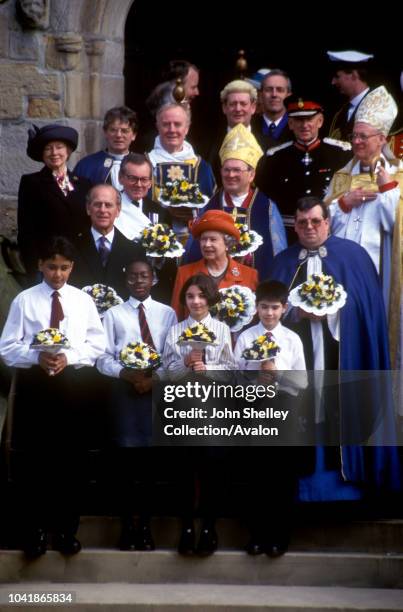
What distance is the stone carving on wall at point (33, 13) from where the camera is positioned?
11.2 metres

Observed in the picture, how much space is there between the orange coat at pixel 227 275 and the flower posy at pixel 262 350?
0.40 metres

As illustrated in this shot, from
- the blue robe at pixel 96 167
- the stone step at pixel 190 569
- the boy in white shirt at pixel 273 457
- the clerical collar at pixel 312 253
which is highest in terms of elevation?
the blue robe at pixel 96 167

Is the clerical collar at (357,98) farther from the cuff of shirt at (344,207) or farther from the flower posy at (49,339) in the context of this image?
the flower posy at (49,339)

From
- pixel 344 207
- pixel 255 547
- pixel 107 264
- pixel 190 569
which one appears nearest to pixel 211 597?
pixel 190 569

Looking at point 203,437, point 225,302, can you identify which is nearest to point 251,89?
point 225,302

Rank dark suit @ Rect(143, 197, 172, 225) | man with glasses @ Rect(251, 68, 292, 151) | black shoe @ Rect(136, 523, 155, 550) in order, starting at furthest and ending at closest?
1. man with glasses @ Rect(251, 68, 292, 151)
2. dark suit @ Rect(143, 197, 172, 225)
3. black shoe @ Rect(136, 523, 155, 550)

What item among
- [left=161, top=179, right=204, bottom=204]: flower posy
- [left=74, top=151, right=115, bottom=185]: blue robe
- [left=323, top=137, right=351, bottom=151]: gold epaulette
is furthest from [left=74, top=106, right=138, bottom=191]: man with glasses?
[left=323, top=137, right=351, bottom=151]: gold epaulette

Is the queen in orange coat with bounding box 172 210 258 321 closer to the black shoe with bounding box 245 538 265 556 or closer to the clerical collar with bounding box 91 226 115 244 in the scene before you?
the clerical collar with bounding box 91 226 115 244

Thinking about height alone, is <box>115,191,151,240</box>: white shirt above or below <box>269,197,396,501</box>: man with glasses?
above

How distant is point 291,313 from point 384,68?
5.51 feet

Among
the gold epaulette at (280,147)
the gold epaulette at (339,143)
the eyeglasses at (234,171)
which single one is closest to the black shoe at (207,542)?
the eyeglasses at (234,171)

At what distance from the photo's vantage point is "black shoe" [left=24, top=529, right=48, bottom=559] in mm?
10375

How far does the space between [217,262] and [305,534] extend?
1.60 m

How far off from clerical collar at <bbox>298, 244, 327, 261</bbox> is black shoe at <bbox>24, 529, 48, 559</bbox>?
212 centimetres
